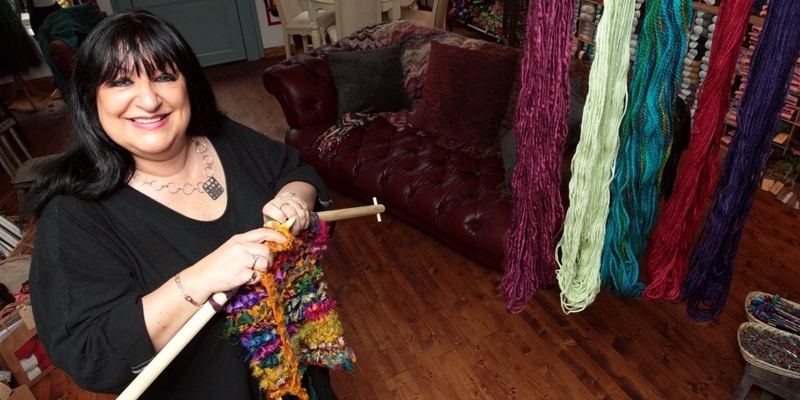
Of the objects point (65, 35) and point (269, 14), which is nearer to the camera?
point (65, 35)

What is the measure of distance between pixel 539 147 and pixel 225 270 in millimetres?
599

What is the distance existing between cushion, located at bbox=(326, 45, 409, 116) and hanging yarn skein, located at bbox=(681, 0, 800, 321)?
2.15 metres

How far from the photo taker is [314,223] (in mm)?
1040

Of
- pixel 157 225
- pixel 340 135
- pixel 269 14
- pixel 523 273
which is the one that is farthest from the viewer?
pixel 269 14

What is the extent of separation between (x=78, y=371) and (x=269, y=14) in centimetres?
502

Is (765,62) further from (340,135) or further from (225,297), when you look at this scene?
(340,135)

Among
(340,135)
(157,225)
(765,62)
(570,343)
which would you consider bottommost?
(570,343)

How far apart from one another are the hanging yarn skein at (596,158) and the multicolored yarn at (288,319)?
0.52 meters

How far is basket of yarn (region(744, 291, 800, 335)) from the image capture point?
1.80 meters

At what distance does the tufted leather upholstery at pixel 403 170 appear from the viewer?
89.9 inches

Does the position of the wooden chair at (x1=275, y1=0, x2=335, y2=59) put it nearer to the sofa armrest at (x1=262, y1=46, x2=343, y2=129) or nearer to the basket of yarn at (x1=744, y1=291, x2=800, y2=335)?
the sofa armrest at (x1=262, y1=46, x2=343, y2=129)

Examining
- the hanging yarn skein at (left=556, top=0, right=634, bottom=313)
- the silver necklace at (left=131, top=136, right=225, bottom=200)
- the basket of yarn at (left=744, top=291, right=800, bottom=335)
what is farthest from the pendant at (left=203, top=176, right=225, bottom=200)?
the basket of yarn at (left=744, top=291, right=800, bottom=335)

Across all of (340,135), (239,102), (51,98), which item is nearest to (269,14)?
(239,102)

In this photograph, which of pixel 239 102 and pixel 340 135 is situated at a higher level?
pixel 340 135
